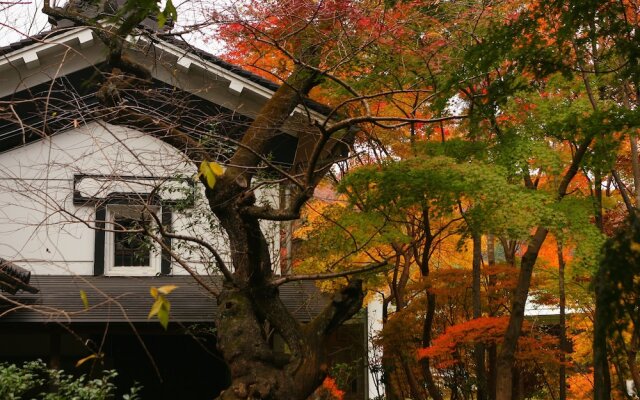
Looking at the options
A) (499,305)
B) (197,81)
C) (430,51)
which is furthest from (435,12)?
(499,305)

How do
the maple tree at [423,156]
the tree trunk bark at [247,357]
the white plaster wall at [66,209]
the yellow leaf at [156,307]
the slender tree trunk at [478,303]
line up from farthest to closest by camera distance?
the slender tree trunk at [478,303], the white plaster wall at [66,209], the tree trunk bark at [247,357], the maple tree at [423,156], the yellow leaf at [156,307]

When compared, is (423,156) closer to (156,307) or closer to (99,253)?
(99,253)

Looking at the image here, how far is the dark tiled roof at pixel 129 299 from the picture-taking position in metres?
11.2

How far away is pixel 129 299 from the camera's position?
11602 millimetres

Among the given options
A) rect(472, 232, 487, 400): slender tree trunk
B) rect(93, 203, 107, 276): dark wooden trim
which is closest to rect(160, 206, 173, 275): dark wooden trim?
rect(93, 203, 107, 276): dark wooden trim

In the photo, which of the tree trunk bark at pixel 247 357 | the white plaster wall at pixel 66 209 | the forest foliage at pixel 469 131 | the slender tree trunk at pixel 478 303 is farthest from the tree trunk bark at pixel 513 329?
the tree trunk bark at pixel 247 357

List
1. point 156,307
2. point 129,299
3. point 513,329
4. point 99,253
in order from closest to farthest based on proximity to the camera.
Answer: point 156,307, point 129,299, point 99,253, point 513,329

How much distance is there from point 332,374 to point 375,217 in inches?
138

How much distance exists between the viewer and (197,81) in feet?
41.1

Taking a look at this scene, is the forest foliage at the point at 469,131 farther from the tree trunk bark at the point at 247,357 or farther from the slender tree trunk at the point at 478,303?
the tree trunk bark at the point at 247,357

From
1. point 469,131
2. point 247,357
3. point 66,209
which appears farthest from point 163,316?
point 66,209

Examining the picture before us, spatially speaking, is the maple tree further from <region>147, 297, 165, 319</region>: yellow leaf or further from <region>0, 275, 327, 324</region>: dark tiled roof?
<region>147, 297, 165, 319</region>: yellow leaf

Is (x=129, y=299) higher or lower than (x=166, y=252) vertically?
lower

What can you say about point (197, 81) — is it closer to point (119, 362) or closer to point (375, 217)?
point (375, 217)
